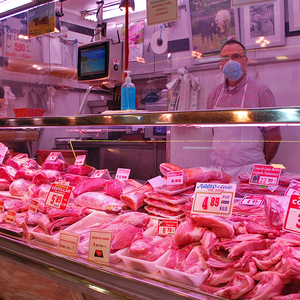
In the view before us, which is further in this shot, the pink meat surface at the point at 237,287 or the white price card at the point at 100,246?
the white price card at the point at 100,246

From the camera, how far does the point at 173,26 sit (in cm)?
473

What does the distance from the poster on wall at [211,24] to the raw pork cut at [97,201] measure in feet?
10.1

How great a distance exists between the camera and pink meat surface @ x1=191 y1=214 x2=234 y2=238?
1.33 m

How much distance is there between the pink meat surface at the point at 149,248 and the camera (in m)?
1.36

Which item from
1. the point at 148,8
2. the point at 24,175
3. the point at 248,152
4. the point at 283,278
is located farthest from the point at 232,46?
the point at 283,278

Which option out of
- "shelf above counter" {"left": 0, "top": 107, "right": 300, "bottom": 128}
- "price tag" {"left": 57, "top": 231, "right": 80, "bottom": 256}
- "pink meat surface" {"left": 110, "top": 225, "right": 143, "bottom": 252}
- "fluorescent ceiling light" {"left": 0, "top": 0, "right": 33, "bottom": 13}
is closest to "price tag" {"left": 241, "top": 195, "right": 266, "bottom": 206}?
"shelf above counter" {"left": 0, "top": 107, "right": 300, "bottom": 128}

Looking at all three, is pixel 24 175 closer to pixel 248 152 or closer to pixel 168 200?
pixel 168 200

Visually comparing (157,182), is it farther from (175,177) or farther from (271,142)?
Answer: (271,142)

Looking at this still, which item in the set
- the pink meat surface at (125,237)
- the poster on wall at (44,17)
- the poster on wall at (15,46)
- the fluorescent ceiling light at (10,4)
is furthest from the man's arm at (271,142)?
the poster on wall at (15,46)

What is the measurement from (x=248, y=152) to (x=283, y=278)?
1.45 meters

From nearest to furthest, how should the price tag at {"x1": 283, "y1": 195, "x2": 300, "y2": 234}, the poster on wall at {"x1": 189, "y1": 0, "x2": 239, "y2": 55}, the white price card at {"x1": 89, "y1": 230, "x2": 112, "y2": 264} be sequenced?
the price tag at {"x1": 283, "y1": 195, "x2": 300, "y2": 234} < the white price card at {"x1": 89, "y1": 230, "x2": 112, "y2": 264} < the poster on wall at {"x1": 189, "y1": 0, "x2": 239, "y2": 55}

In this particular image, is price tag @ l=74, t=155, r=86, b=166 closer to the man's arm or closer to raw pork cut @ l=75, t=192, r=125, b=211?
raw pork cut @ l=75, t=192, r=125, b=211

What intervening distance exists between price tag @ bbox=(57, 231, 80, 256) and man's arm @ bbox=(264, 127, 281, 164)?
136 cm

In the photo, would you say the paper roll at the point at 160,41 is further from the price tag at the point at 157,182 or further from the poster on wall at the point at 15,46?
the price tag at the point at 157,182
